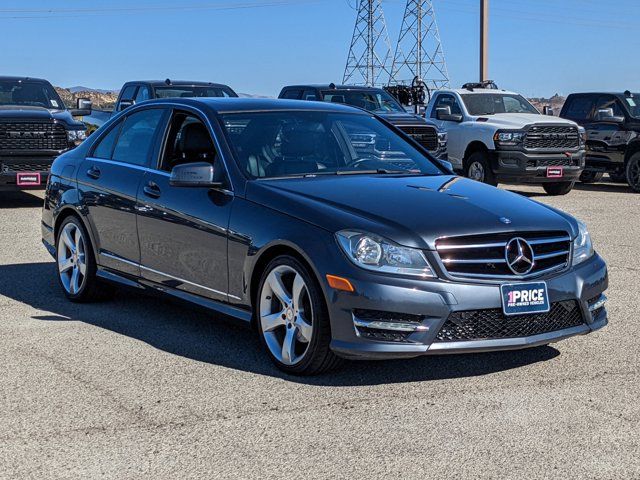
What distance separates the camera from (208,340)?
21.7ft

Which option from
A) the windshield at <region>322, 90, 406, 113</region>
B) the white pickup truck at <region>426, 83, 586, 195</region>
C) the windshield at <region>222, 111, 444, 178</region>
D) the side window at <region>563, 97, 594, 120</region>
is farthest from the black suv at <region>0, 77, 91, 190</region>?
the side window at <region>563, 97, 594, 120</region>

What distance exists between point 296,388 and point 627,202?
12492 mm

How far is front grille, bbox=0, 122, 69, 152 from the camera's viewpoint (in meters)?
15.0

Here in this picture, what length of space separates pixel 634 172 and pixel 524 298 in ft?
46.7

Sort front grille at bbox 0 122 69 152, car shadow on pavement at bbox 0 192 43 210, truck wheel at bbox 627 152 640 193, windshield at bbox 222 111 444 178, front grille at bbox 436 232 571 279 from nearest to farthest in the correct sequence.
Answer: front grille at bbox 436 232 571 279
windshield at bbox 222 111 444 178
front grille at bbox 0 122 69 152
car shadow on pavement at bbox 0 192 43 210
truck wheel at bbox 627 152 640 193

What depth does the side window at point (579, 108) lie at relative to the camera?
20.0 m

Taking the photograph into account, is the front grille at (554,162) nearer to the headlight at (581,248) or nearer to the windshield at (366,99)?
the windshield at (366,99)

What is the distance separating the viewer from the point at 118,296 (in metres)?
8.13

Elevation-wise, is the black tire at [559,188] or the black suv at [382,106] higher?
the black suv at [382,106]

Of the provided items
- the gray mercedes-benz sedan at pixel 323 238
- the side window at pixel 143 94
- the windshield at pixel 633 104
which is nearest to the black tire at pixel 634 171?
the windshield at pixel 633 104

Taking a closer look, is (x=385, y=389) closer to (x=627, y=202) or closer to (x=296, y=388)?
(x=296, y=388)

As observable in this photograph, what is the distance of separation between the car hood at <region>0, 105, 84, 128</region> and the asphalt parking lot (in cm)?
843

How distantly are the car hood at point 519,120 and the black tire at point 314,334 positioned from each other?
1275 centimetres

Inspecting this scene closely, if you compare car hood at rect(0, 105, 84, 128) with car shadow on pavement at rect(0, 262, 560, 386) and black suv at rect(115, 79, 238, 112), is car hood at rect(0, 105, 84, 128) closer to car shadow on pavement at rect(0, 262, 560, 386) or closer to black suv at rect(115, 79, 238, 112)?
black suv at rect(115, 79, 238, 112)
